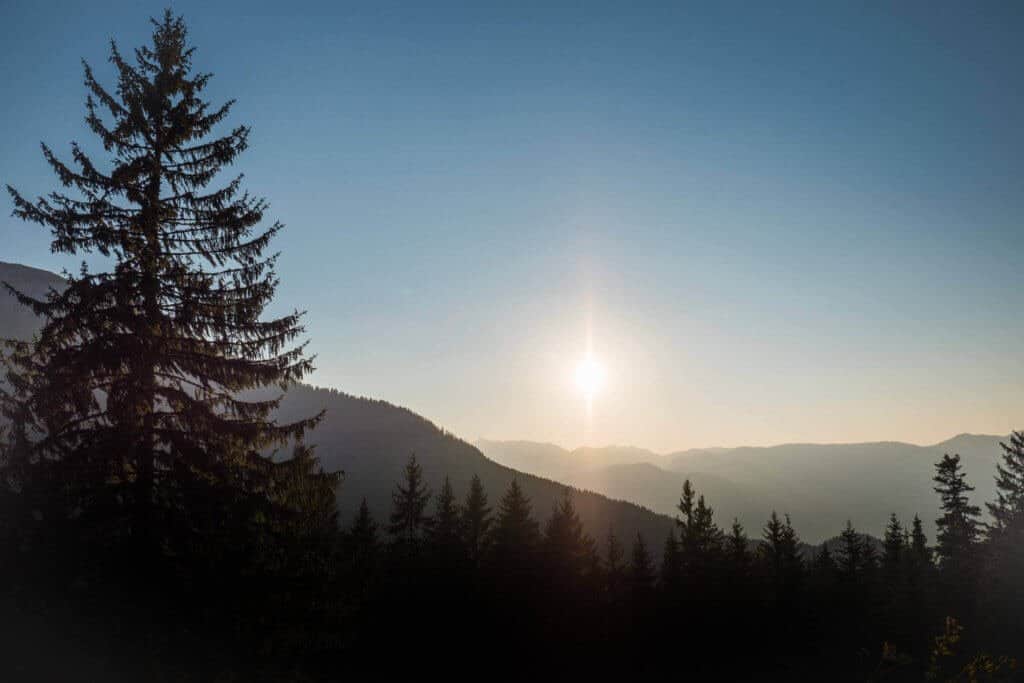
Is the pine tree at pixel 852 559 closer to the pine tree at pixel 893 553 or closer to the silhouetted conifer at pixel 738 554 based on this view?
the pine tree at pixel 893 553

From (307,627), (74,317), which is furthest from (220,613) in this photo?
(74,317)

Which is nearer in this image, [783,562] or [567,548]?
[567,548]

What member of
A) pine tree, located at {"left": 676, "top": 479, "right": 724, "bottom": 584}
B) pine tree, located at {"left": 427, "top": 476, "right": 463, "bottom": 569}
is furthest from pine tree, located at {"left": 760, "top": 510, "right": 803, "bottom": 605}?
pine tree, located at {"left": 427, "top": 476, "right": 463, "bottom": 569}

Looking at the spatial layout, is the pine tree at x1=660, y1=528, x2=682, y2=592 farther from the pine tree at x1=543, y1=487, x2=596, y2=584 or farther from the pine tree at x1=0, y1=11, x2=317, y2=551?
the pine tree at x1=0, y1=11, x2=317, y2=551

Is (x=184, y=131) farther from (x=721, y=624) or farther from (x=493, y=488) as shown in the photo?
(x=493, y=488)

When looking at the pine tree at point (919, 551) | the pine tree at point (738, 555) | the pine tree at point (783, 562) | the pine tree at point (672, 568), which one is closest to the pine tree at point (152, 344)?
the pine tree at point (672, 568)

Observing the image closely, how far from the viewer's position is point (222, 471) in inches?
525

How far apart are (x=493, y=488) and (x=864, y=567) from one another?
138 metres

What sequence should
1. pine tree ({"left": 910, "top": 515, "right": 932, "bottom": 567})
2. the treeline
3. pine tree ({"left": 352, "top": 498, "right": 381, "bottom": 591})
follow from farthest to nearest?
pine tree ({"left": 910, "top": 515, "right": 932, "bottom": 567}) → the treeline → pine tree ({"left": 352, "top": 498, "right": 381, "bottom": 591})

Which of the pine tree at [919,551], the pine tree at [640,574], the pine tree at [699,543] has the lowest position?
the pine tree at [919,551]

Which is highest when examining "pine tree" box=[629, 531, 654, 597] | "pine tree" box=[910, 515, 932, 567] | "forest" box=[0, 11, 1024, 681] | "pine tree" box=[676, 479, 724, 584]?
"forest" box=[0, 11, 1024, 681]

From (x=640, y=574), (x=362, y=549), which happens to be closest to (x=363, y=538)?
(x=362, y=549)

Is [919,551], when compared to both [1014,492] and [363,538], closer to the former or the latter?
[1014,492]

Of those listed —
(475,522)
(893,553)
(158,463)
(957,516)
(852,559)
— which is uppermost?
(158,463)
